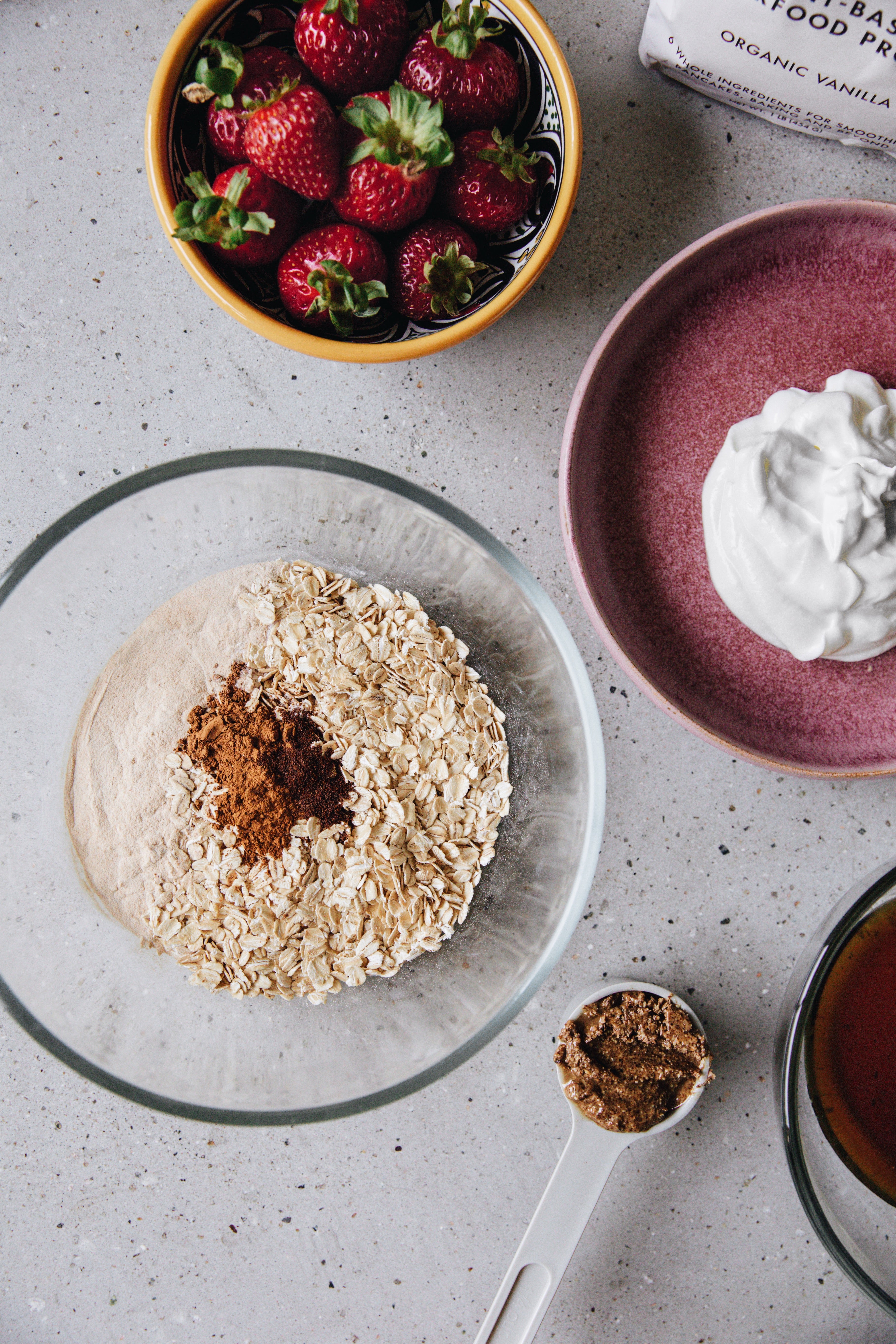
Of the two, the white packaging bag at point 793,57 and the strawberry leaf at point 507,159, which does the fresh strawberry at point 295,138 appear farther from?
the white packaging bag at point 793,57

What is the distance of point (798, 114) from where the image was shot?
772 millimetres

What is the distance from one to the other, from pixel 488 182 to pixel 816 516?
0.41 metres

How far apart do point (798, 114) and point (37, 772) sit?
99cm

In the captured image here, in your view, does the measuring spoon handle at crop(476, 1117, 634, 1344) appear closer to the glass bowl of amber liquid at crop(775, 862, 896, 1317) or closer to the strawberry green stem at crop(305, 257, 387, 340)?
the glass bowl of amber liquid at crop(775, 862, 896, 1317)

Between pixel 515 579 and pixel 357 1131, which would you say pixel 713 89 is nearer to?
pixel 515 579

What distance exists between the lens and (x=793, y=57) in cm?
70

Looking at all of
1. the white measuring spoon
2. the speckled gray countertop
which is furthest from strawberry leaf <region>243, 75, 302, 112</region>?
the white measuring spoon

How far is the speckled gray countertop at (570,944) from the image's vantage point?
2.72 ft

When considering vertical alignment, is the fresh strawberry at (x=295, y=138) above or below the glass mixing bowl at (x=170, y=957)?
above

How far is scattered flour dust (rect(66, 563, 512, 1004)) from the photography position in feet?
2.53

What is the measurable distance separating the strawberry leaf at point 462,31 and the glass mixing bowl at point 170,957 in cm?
35

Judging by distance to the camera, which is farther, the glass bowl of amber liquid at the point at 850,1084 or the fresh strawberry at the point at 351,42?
the glass bowl of amber liquid at the point at 850,1084

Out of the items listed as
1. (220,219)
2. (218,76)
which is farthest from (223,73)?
(220,219)

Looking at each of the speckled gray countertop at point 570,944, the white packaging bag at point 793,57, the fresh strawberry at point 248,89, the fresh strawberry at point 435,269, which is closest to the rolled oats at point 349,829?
the speckled gray countertop at point 570,944
